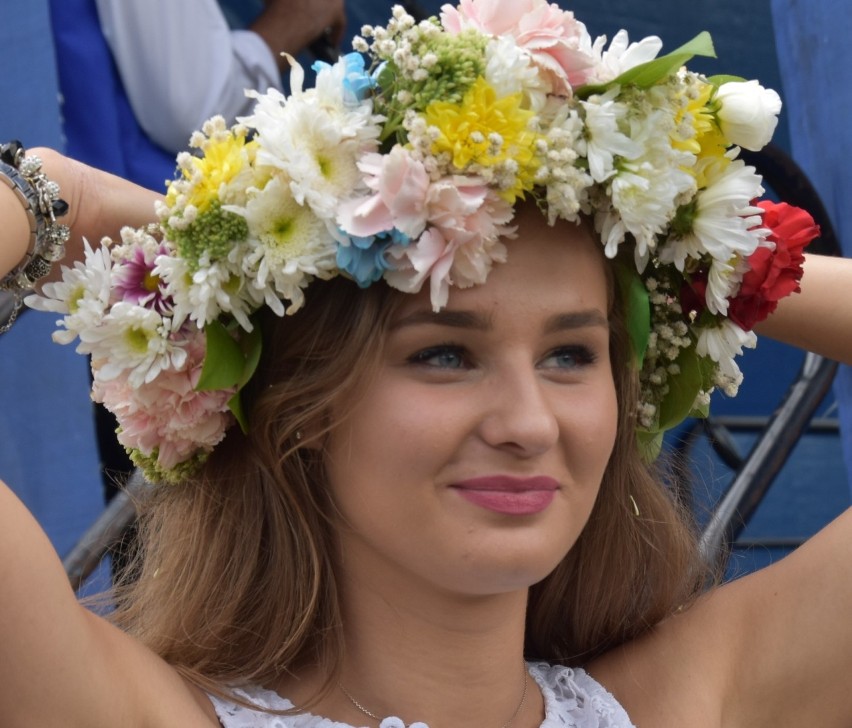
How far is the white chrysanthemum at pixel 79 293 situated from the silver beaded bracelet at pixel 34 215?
0.17 feet

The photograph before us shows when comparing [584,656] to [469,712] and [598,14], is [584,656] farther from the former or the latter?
[598,14]

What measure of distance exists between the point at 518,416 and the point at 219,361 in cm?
42

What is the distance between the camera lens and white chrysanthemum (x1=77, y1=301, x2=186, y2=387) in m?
2.00

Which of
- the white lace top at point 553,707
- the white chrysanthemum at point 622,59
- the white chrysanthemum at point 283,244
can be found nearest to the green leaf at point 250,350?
the white chrysanthemum at point 283,244

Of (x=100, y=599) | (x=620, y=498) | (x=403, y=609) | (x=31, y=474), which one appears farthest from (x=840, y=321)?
(x=31, y=474)

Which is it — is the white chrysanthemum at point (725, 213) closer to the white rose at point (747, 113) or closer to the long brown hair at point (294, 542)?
the white rose at point (747, 113)

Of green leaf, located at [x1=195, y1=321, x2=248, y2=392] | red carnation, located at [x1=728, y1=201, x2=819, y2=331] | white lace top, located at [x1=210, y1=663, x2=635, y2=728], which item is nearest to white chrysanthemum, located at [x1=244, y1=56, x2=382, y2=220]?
green leaf, located at [x1=195, y1=321, x2=248, y2=392]

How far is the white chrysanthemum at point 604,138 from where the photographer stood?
196 centimetres

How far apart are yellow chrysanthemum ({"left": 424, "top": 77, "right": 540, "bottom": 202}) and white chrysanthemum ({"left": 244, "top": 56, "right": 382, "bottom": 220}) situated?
3.9 inches

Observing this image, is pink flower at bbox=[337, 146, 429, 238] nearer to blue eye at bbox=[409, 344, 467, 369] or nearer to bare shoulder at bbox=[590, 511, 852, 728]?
blue eye at bbox=[409, 344, 467, 369]

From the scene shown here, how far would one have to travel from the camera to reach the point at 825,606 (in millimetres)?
2293

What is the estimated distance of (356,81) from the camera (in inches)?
77.2

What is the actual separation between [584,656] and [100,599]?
0.83 metres

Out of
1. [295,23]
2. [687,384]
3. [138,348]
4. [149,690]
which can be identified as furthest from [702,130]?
[295,23]
